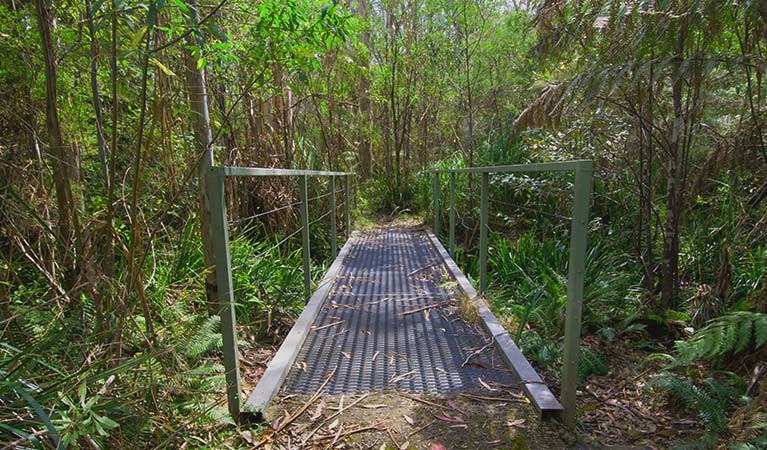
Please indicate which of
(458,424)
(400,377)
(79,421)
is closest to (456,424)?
(458,424)

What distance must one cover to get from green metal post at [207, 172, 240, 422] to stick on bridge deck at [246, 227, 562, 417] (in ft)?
0.33

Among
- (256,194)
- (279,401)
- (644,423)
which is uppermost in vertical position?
(256,194)

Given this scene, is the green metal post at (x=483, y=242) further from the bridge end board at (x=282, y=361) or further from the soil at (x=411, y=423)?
the soil at (x=411, y=423)

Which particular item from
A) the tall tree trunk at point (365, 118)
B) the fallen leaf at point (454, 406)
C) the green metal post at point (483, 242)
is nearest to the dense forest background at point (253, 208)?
the green metal post at point (483, 242)

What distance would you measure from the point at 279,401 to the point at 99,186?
227 centimetres

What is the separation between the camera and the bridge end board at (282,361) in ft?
5.18

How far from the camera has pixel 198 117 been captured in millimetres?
2418

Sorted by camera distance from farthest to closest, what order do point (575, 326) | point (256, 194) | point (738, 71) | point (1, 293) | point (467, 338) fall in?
point (256, 194) → point (738, 71) → point (467, 338) → point (1, 293) → point (575, 326)

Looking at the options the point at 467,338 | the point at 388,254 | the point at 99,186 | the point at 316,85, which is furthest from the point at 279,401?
the point at 316,85

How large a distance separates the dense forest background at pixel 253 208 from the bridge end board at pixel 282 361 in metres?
0.13

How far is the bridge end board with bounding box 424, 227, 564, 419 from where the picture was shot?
1536 mm

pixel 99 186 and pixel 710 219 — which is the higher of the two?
pixel 99 186

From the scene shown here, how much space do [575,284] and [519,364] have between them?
567 millimetres

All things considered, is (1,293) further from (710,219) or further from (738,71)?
(710,219)
